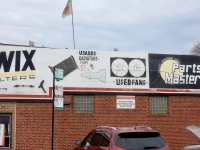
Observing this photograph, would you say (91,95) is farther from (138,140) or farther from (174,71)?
(138,140)

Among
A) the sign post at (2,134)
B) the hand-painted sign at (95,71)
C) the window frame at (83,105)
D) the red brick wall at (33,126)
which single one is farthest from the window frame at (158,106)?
the sign post at (2,134)

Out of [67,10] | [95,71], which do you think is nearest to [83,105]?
[95,71]

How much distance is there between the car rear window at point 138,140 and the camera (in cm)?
896

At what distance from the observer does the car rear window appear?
8.96 meters

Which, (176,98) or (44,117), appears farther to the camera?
(176,98)

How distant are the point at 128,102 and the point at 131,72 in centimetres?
142

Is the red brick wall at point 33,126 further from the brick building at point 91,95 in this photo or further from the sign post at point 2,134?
the sign post at point 2,134

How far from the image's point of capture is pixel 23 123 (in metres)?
16.4

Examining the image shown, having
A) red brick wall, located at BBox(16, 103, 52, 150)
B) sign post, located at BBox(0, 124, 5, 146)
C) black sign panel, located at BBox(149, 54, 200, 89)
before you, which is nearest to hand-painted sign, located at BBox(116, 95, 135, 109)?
black sign panel, located at BBox(149, 54, 200, 89)

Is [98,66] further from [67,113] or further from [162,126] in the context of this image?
[162,126]

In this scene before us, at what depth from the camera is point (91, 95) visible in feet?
56.2

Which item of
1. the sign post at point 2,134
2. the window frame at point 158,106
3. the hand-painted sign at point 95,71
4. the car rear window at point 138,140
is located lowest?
the sign post at point 2,134

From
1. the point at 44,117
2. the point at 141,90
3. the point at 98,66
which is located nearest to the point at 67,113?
the point at 44,117

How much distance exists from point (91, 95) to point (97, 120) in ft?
3.85
